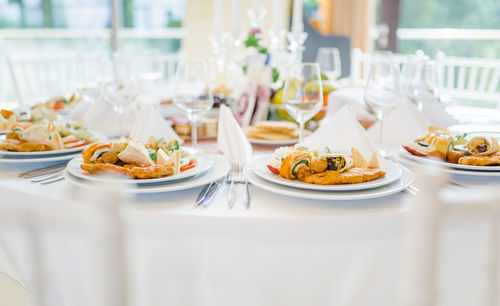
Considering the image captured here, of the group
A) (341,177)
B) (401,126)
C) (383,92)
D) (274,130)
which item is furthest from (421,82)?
→ (341,177)

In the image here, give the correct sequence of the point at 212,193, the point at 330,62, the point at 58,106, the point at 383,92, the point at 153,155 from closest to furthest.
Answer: the point at 212,193
the point at 153,155
the point at 383,92
the point at 58,106
the point at 330,62

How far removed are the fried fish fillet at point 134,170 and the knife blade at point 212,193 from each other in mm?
94

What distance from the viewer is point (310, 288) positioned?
98 cm

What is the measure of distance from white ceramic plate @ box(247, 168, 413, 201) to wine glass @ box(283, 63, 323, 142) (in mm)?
331

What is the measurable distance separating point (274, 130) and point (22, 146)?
74cm

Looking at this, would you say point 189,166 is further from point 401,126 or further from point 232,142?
point 401,126

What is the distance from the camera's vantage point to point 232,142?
3.93 feet

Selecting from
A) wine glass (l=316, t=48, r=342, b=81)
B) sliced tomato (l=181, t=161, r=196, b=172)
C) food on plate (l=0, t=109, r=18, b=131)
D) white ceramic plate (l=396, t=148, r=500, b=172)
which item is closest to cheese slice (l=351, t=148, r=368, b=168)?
white ceramic plate (l=396, t=148, r=500, b=172)

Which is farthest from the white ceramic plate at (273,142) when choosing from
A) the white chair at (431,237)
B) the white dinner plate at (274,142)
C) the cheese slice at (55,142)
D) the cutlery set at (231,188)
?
the white chair at (431,237)

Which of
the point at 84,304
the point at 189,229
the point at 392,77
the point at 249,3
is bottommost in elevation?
the point at 84,304

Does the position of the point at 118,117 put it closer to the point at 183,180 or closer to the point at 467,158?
the point at 183,180

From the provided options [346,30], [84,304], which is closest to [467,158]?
[84,304]

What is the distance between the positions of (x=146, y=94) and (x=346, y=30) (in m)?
4.57

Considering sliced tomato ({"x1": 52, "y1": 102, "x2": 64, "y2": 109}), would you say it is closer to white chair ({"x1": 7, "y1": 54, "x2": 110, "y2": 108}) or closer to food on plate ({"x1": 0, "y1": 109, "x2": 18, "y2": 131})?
white chair ({"x1": 7, "y1": 54, "x2": 110, "y2": 108})
